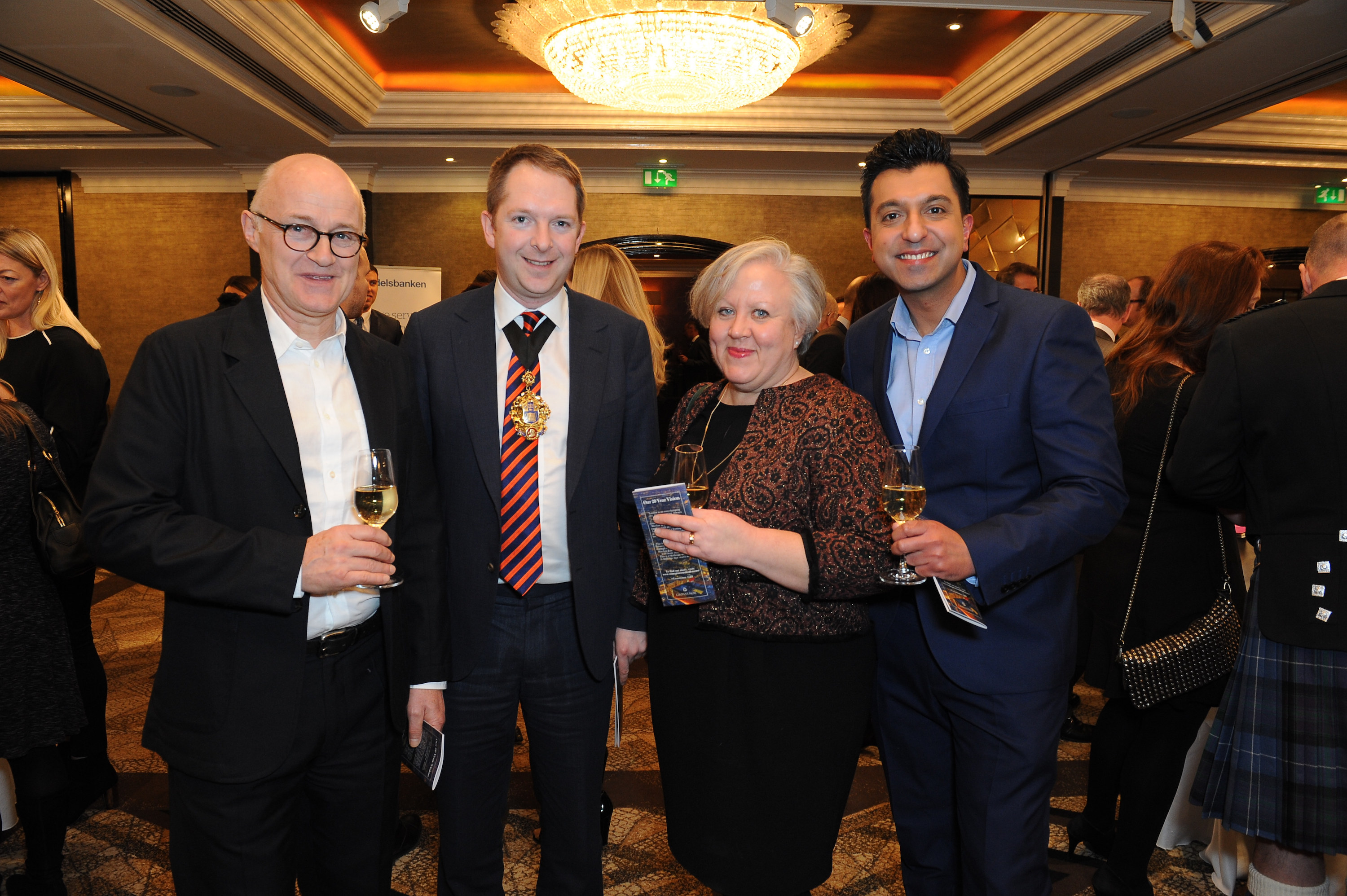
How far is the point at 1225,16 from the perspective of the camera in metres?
4.95

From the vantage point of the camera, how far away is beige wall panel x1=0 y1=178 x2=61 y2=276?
9289 millimetres

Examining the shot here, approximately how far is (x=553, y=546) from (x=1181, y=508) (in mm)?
1994

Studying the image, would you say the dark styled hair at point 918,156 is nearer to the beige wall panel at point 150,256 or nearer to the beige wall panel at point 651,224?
the beige wall panel at point 651,224

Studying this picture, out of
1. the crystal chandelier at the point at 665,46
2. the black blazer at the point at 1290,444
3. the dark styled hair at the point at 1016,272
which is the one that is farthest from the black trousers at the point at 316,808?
the dark styled hair at the point at 1016,272

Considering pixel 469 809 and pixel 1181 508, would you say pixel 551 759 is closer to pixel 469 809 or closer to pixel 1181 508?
pixel 469 809

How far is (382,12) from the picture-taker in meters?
4.54

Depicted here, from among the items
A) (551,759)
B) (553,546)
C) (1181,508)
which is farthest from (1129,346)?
(551,759)

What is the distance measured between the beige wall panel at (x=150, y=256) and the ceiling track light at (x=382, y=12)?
5675mm

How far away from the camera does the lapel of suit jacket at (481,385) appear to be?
6.36ft

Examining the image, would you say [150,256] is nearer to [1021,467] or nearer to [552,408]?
[552,408]

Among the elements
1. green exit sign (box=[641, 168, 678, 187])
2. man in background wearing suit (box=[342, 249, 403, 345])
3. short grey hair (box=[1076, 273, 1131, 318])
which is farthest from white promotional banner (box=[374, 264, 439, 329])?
short grey hair (box=[1076, 273, 1131, 318])

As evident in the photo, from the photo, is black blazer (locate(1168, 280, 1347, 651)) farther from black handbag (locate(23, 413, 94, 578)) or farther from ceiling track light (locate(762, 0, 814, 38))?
black handbag (locate(23, 413, 94, 578))

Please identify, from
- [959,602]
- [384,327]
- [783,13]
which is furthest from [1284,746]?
[384,327]

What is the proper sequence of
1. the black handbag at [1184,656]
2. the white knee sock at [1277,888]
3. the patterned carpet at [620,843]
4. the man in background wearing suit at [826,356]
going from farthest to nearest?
the man in background wearing suit at [826,356] → the patterned carpet at [620,843] → the black handbag at [1184,656] → the white knee sock at [1277,888]
